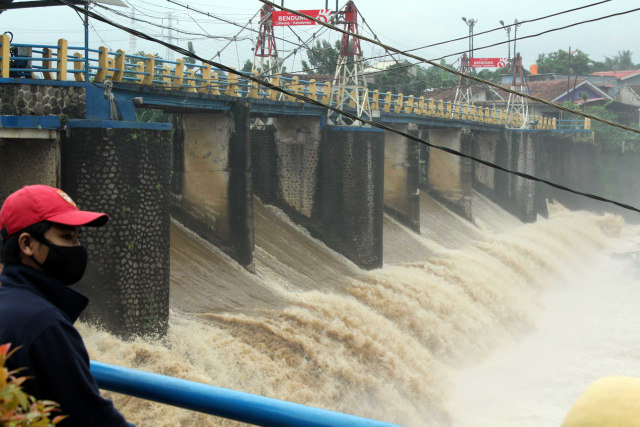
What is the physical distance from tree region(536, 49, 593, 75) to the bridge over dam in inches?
1699

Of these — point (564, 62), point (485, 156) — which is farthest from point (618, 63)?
point (485, 156)

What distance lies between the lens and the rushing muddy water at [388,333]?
13062mm

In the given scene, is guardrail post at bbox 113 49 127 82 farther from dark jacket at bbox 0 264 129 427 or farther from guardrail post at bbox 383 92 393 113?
guardrail post at bbox 383 92 393 113

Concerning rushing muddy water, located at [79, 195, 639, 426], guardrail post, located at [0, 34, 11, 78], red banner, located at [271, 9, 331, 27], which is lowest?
rushing muddy water, located at [79, 195, 639, 426]

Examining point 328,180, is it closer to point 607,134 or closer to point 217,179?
point 217,179

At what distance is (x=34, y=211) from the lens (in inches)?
104

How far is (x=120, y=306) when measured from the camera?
12.6 meters

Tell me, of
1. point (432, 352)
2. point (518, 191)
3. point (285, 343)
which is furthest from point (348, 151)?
point (518, 191)

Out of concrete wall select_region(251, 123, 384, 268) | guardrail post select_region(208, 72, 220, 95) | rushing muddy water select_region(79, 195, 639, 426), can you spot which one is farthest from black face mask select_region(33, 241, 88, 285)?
concrete wall select_region(251, 123, 384, 268)

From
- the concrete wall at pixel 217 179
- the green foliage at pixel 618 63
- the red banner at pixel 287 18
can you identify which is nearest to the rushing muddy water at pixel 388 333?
the concrete wall at pixel 217 179

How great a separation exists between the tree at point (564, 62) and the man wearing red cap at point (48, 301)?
242ft

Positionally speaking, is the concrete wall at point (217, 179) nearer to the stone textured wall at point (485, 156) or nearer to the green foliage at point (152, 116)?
the green foliage at point (152, 116)

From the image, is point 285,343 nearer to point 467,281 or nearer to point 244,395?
point 467,281

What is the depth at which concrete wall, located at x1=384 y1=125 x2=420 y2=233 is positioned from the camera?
27391mm
